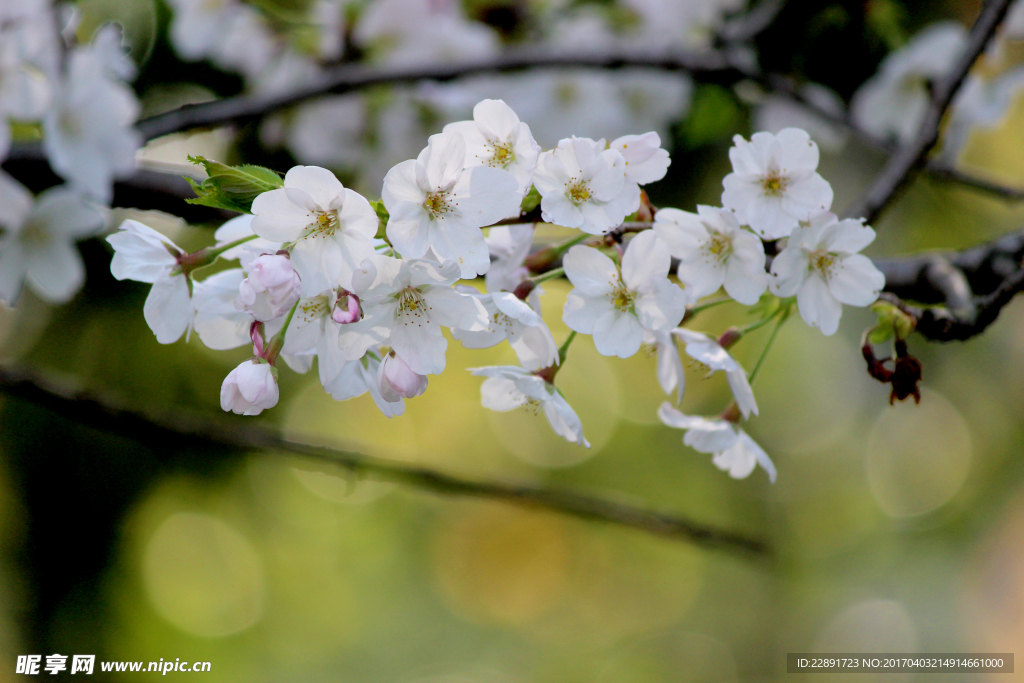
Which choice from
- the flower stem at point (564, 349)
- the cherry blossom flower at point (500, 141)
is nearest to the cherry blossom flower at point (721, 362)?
the flower stem at point (564, 349)

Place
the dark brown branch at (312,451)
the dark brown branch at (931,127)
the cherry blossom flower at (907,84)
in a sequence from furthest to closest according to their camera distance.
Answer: the cherry blossom flower at (907,84), the dark brown branch at (312,451), the dark brown branch at (931,127)

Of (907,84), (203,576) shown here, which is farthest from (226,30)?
(203,576)

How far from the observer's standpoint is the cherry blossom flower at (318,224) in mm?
521

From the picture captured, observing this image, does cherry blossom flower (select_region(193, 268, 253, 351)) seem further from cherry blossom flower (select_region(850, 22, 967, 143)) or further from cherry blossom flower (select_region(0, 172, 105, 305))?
cherry blossom flower (select_region(850, 22, 967, 143))

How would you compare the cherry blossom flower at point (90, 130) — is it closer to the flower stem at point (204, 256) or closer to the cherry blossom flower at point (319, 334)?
the flower stem at point (204, 256)

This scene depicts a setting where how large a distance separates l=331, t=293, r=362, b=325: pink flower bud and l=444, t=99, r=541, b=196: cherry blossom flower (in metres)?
0.15

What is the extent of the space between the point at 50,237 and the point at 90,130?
186mm

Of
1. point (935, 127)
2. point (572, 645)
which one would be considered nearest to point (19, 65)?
point (935, 127)

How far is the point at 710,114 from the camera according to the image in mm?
1632

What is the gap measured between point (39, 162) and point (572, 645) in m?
9.28

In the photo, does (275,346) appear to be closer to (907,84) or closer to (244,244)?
(244,244)

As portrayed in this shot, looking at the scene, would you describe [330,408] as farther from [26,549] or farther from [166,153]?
[166,153]

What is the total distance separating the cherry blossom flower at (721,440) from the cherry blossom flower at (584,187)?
23 cm

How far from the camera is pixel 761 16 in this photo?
1.50 meters
